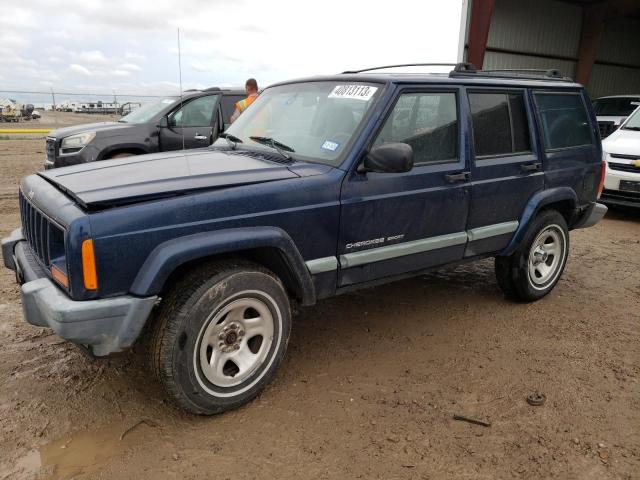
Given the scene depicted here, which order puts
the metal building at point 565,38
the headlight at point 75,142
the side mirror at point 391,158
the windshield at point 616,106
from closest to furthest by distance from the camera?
1. the side mirror at point 391,158
2. the headlight at point 75,142
3. the windshield at point 616,106
4. the metal building at point 565,38

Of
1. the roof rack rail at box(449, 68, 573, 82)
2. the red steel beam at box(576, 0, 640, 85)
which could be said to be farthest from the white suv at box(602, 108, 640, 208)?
the red steel beam at box(576, 0, 640, 85)

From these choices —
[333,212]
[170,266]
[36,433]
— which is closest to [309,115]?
[333,212]

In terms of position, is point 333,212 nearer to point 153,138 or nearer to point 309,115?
point 309,115

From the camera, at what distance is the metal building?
15.4 m

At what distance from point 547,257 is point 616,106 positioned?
9.33 m

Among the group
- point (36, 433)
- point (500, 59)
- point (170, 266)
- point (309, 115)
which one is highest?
point (500, 59)

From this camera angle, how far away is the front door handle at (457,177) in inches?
143

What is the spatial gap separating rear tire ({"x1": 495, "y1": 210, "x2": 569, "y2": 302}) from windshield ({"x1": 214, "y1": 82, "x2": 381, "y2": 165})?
1935 millimetres

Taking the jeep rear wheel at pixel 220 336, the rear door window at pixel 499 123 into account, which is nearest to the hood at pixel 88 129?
the rear door window at pixel 499 123

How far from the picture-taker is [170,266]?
254 centimetres

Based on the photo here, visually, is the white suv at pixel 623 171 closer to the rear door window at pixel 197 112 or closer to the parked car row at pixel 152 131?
the parked car row at pixel 152 131

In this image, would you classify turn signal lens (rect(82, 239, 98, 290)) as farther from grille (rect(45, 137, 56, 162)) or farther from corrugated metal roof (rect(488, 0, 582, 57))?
corrugated metal roof (rect(488, 0, 582, 57))

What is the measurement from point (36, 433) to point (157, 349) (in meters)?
0.79

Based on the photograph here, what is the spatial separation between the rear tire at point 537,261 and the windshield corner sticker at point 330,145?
1.98 metres
